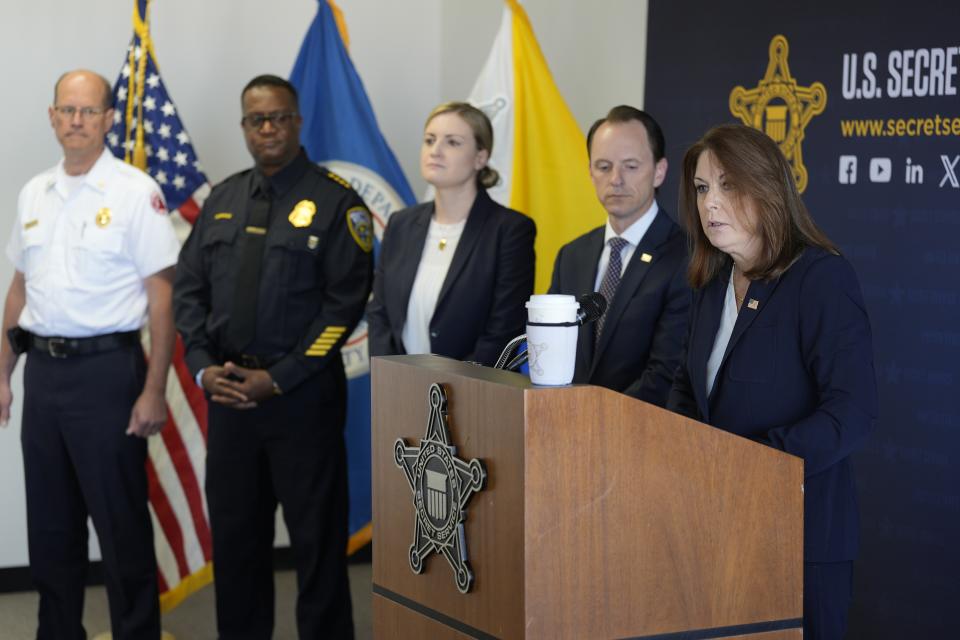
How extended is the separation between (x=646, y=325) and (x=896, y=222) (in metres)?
0.72

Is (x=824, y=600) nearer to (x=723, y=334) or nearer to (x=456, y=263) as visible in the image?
(x=723, y=334)

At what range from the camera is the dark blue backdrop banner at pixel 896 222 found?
2924mm

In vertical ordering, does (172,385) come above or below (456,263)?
below

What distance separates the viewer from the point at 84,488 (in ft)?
12.3

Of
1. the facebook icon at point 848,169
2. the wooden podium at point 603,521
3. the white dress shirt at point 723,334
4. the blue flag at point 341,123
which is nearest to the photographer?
the wooden podium at point 603,521

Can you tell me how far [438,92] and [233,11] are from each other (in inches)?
36.9

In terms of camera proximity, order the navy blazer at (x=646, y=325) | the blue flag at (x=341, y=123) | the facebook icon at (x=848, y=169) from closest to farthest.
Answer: the navy blazer at (x=646, y=325) → the facebook icon at (x=848, y=169) → the blue flag at (x=341, y=123)

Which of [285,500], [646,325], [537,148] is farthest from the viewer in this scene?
[537,148]

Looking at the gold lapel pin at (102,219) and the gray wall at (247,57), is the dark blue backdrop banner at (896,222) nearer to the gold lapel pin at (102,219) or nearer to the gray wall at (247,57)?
the gray wall at (247,57)

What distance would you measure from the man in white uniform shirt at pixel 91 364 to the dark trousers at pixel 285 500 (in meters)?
0.23

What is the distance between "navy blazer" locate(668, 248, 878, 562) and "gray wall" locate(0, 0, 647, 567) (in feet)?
7.27

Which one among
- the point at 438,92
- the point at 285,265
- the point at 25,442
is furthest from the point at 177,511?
the point at 438,92

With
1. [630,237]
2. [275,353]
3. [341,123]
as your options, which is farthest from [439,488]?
[341,123]

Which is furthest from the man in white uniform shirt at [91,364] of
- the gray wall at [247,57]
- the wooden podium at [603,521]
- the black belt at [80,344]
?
the wooden podium at [603,521]
